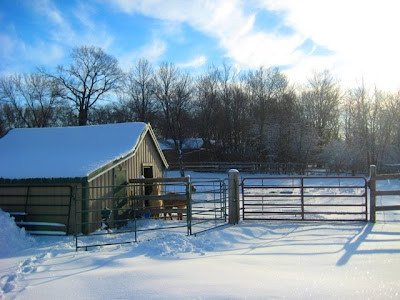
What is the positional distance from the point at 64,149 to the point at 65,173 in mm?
2352

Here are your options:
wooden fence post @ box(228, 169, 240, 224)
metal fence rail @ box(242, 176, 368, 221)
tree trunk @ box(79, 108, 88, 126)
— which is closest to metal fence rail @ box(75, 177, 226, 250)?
wooden fence post @ box(228, 169, 240, 224)

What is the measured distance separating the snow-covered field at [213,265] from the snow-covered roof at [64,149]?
5.36 feet

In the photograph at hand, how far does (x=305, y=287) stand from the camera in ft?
15.6

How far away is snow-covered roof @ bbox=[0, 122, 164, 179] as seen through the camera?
9586 millimetres

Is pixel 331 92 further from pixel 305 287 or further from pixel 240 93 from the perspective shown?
pixel 305 287

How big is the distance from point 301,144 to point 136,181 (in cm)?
3405

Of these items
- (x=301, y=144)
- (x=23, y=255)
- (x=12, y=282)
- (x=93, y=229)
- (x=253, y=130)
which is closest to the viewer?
(x=12, y=282)

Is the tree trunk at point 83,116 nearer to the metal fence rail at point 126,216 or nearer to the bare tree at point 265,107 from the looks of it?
the bare tree at point 265,107

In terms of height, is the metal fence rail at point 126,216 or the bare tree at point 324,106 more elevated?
the bare tree at point 324,106

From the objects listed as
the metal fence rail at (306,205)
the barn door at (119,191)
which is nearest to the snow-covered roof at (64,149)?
the barn door at (119,191)

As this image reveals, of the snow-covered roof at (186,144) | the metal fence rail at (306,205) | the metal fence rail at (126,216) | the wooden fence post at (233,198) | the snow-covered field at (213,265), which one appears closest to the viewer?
the snow-covered field at (213,265)

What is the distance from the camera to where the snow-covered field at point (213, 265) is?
15.5 feet

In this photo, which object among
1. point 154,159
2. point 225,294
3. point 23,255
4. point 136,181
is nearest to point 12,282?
point 23,255

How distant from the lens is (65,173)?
30.4 feet
